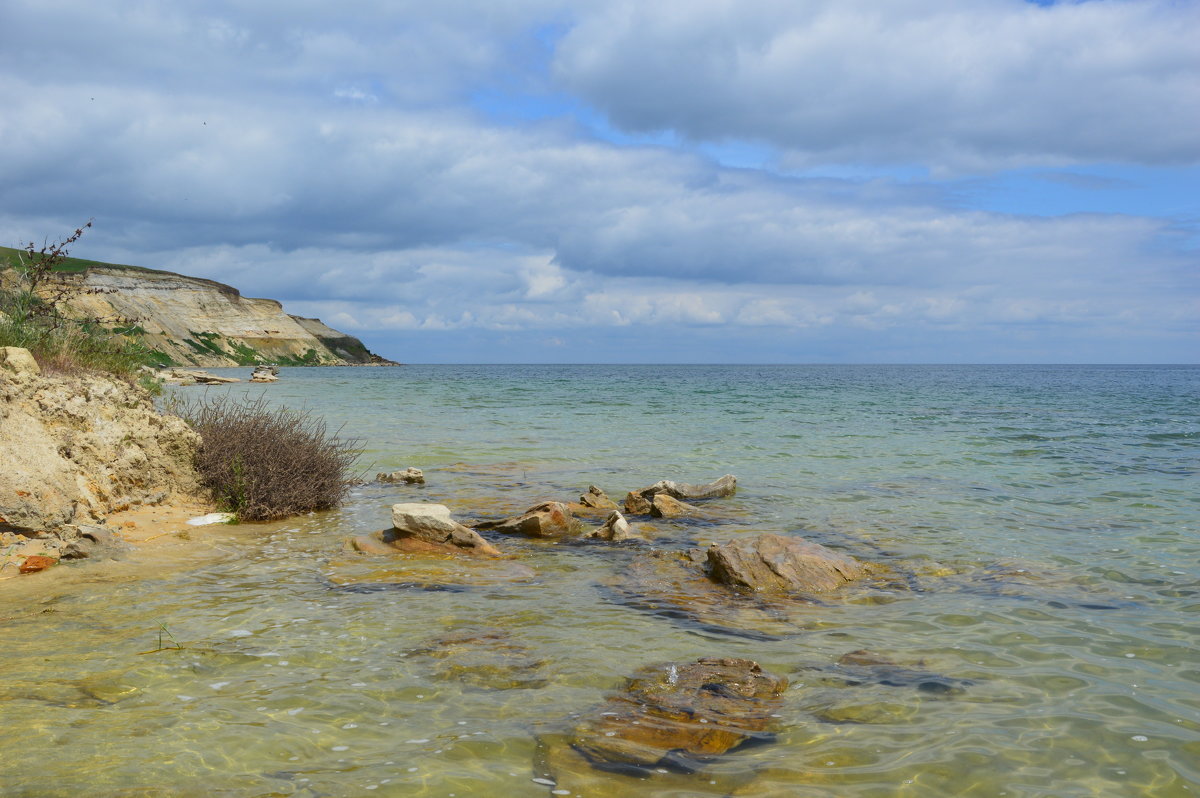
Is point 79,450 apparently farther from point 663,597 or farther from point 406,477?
point 663,597

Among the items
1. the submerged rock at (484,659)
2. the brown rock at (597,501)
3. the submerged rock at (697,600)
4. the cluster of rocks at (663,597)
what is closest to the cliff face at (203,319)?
the brown rock at (597,501)

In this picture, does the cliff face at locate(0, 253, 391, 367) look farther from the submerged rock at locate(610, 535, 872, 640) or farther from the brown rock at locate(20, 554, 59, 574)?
the submerged rock at locate(610, 535, 872, 640)

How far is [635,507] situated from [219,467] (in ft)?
19.7

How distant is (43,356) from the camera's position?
36.9 ft

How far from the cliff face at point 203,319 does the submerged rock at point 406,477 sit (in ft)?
256

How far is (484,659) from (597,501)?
6.63m

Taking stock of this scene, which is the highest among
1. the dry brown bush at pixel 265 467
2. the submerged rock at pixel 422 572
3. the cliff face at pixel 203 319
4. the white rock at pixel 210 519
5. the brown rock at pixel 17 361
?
the cliff face at pixel 203 319

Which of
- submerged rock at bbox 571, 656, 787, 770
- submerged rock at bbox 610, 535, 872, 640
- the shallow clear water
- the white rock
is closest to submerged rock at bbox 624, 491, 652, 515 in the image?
the shallow clear water

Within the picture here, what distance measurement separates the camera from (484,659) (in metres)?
5.44

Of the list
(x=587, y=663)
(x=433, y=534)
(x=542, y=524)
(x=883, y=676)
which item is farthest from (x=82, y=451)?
(x=883, y=676)

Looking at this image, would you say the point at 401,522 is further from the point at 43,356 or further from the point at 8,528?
the point at 43,356

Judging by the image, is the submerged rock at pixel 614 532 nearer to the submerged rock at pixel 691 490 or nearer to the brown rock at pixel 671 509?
the brown rock at pixel 671 509

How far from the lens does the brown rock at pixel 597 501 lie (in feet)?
39.2

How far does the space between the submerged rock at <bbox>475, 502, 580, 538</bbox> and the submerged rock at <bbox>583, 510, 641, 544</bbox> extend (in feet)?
1.11
